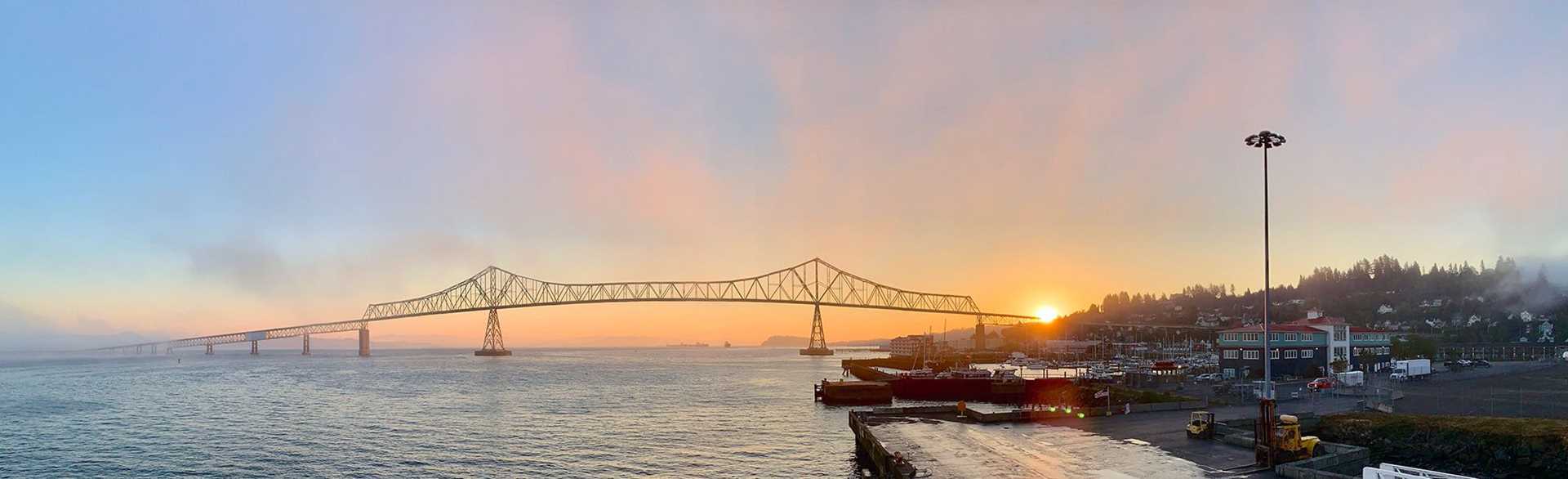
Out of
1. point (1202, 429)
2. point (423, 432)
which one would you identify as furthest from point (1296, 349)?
point (423, 432)

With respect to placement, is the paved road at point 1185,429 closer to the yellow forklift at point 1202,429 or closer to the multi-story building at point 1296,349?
the yellow forklift at point 1202,429

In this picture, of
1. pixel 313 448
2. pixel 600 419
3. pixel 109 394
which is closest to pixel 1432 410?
pixel 600 419

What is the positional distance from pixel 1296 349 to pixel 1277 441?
55.5m

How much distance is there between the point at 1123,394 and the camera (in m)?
60.2

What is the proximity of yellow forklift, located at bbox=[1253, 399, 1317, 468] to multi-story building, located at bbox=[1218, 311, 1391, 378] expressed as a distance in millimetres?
48664

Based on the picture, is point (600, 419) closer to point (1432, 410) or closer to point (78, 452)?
point (78, 452)

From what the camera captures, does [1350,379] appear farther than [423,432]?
Yes

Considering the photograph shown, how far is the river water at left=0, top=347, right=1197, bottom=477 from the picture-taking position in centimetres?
4209

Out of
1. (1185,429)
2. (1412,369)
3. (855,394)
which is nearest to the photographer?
(1185,429)

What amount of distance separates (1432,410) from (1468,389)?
19005mm

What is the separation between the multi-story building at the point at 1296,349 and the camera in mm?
74000

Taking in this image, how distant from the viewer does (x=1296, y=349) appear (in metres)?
75.2

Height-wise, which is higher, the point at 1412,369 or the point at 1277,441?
the point at 1277,441

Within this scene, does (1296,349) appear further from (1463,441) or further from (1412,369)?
(1463,441)
